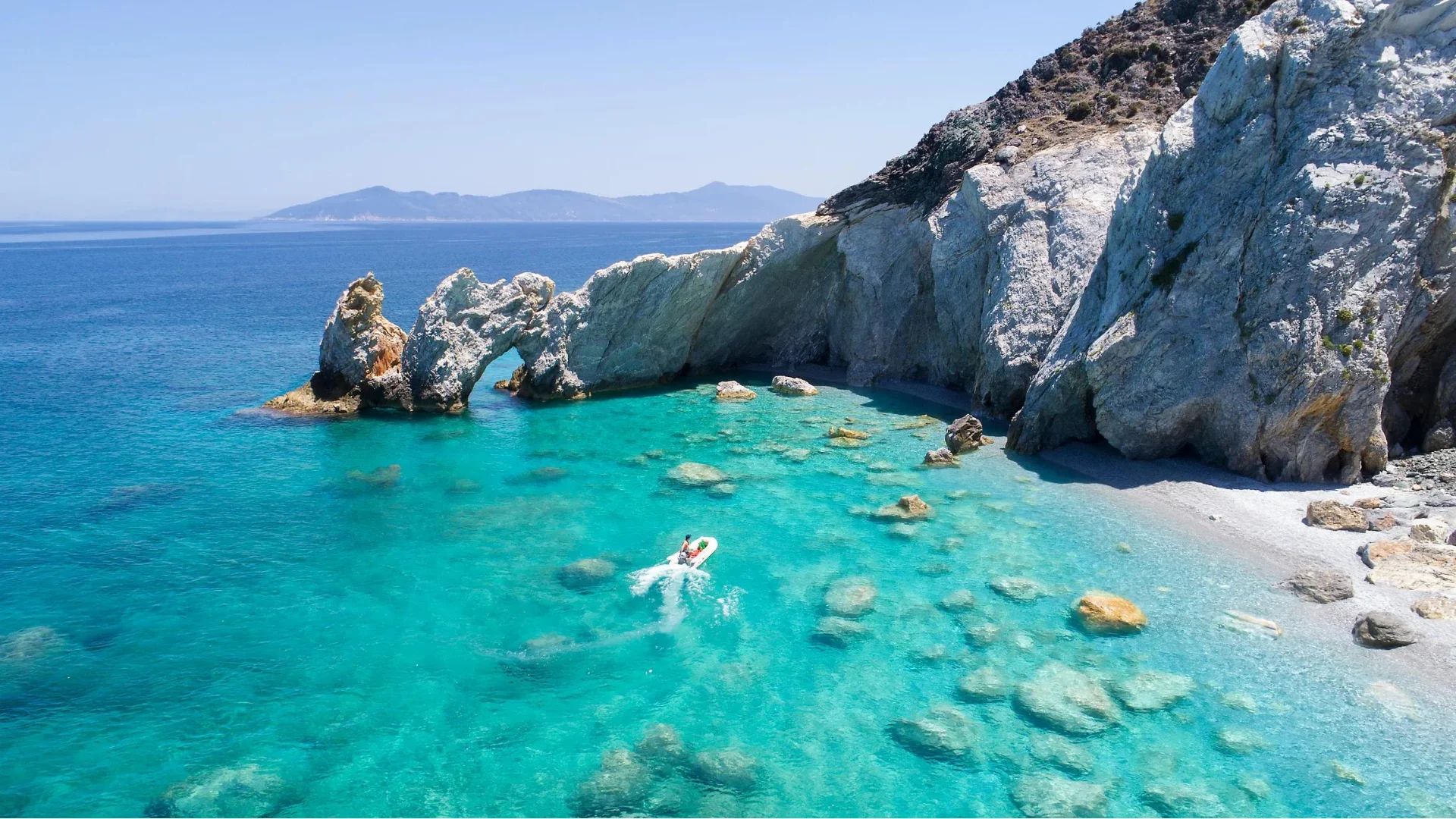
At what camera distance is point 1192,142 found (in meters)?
32.4

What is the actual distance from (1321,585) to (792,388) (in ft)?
93.5

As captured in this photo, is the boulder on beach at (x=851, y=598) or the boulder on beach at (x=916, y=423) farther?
the boulder on beach at (x=916, y=423)

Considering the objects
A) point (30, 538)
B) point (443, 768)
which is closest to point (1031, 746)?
point (443, 768)

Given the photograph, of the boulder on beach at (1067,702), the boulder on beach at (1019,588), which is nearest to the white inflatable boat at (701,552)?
the boulder on beach at (1019,588)

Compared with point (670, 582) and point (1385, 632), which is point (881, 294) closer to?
point (670, 582)

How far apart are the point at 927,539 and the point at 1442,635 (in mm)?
12948

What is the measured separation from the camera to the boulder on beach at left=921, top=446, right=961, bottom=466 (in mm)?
34750

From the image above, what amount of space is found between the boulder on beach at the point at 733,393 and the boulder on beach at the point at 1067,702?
28700mm

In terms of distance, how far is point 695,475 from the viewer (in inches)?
1358

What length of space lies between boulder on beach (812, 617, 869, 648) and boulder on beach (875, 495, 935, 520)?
741 cm

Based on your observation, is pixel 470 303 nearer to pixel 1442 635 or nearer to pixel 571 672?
pixel 571 672

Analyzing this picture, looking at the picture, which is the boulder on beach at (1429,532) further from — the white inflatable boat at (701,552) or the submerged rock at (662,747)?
the submerged rock at (662,747)

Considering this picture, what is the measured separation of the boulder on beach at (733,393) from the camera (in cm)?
4750

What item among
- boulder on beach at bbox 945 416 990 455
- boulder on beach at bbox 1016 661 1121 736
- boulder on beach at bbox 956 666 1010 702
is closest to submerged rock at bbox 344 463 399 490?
boulder on beach at bbox 945 416 990 455
